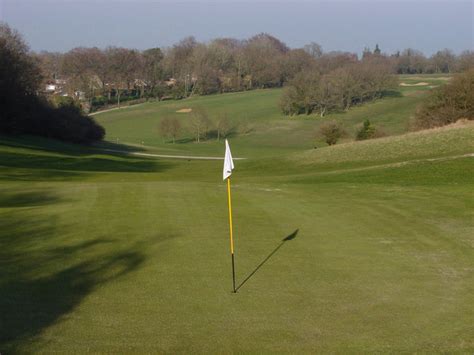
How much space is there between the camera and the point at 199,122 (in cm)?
10350

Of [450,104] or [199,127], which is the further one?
[199,127]

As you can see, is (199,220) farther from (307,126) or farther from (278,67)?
(278,67)

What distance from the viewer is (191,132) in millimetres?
107062

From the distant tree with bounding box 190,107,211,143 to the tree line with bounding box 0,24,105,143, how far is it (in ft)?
63.7

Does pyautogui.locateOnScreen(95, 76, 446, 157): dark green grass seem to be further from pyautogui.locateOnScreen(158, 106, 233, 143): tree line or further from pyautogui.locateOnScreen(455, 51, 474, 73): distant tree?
pyautogui.locateOnScreen(455, 51, 474, 73): distant tree

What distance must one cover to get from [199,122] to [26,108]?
34737mm


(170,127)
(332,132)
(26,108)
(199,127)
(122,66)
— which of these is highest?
(122,66)

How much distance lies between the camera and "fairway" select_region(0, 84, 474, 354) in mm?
8969

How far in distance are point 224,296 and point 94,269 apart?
2.66m

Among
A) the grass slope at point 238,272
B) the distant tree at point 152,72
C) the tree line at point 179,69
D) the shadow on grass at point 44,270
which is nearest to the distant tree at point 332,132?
the grass slope at point 238,272

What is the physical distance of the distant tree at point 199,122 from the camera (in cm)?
10269

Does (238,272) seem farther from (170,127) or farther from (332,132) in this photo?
(170,127)

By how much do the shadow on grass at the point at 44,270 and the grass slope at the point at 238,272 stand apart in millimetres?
31

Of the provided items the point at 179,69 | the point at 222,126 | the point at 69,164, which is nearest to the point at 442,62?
the point at 179,69
